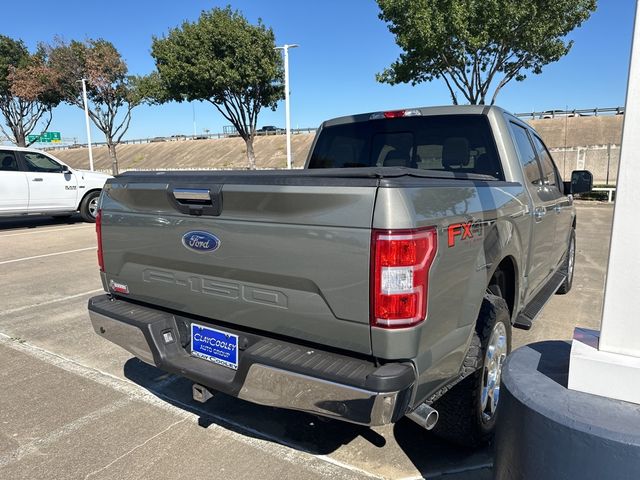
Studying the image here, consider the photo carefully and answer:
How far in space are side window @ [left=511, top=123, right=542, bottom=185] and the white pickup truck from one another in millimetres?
9590

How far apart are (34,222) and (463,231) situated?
45.4 ft

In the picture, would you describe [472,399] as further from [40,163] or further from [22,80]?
[22,80]

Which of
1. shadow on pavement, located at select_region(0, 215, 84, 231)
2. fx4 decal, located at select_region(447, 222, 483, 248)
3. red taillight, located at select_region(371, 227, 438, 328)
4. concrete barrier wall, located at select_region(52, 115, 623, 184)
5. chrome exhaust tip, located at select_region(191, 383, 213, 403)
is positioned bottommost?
shadow on pavement, located at select_region(0, 215, 84, 231)

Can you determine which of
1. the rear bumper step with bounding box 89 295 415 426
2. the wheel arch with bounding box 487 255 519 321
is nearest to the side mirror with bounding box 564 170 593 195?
the wheel arch with bounding box 487 255 519 321

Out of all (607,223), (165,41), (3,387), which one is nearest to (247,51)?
(165,41)

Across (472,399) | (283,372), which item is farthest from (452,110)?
(283,372)

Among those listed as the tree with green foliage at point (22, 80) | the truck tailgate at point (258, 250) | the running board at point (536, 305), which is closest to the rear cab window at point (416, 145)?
the running board at point (536, 305)

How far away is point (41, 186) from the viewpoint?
1150cm

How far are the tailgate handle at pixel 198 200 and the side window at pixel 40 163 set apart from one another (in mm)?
10763

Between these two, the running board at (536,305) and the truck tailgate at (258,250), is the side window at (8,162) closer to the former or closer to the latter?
the truck tailgate at (258,250)

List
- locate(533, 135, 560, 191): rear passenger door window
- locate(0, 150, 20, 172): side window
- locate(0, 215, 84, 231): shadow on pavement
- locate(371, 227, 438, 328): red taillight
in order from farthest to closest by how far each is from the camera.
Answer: locate(0, 215, 84, 231): shadow on pavement, locate(0, 150, 20, 172): side window, locate(533, 135, 560, 191): rear passenger door window, locate(371, 227, 438, 328): red taillight

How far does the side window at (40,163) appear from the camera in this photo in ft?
37.4

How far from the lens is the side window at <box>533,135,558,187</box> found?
458cm

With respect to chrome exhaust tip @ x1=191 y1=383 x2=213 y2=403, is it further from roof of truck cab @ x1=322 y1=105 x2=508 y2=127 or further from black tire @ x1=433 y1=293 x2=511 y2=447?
roof of truck cab @ x1=322 y1=105 x2=508 y2=127
